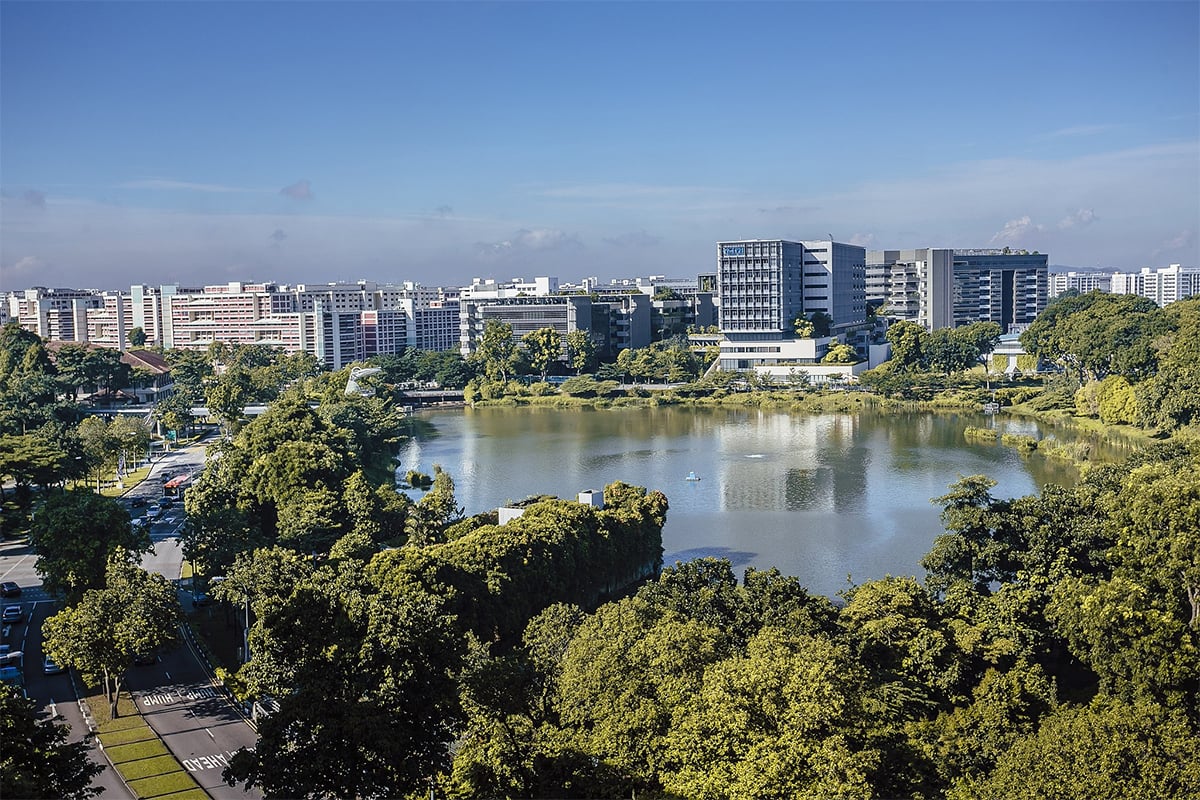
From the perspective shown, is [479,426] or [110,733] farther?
[479,426]

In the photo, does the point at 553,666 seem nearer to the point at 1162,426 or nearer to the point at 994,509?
the point at 994,509

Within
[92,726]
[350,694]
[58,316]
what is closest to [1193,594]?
[350,694]

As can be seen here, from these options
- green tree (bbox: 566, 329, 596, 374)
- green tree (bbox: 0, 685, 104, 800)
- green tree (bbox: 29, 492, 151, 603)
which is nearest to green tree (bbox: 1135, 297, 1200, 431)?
green tree (bbox: 566, 329, 596, 374)

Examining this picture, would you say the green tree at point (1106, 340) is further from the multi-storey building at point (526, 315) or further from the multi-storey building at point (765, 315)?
the multi-storey building at point (526, 315)

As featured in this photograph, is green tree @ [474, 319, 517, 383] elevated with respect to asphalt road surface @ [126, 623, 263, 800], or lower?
elevated

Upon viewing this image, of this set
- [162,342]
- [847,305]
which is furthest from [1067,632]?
[162,342]

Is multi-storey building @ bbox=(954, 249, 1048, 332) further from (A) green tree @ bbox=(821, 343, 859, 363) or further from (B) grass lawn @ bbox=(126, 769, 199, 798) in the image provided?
(B) grass lawn @ bbox=(126, 769, 199, 798)

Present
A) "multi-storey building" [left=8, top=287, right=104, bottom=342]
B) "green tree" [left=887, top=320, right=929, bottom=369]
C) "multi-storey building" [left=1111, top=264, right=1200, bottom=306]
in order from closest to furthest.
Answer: "green tree" [left=887, top=320, right=929, bottom=369] < "multi-storey building" [left=8, top=287, right=104, bottom=342] < "multi-storey building" [left=1111, top=264, right=1200, bottom=306]
